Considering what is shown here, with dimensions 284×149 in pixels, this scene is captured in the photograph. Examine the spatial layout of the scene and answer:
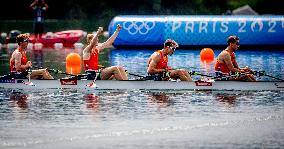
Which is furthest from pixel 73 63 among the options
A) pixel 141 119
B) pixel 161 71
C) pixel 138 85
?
pixel 141 119

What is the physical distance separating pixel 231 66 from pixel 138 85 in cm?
241

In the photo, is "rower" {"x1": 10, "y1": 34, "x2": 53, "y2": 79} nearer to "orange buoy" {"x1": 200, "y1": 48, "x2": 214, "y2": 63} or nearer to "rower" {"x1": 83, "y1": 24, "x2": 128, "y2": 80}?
"rower" {"x1": 83, "y1": 24, "x2": 128, "y2": 80}

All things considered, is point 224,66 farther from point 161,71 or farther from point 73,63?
point 73,63

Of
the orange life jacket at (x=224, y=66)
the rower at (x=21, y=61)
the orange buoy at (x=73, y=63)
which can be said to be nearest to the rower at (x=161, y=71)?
the orange life jacket at (x=224, y=66)

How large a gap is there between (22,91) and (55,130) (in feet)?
22.5

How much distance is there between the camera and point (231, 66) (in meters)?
24.9

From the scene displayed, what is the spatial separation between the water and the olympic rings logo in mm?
19129

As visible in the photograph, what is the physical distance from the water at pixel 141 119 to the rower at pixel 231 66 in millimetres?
763

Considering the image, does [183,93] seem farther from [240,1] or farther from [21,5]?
[240,1]

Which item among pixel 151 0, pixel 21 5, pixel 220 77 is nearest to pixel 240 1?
pixel 151 0

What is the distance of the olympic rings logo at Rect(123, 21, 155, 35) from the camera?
43.4 metres

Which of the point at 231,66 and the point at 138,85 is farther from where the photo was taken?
the point at 231,66

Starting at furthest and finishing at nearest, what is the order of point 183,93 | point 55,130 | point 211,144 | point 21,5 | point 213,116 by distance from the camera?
point 21,5, point 183,93, point 213,116, point 55,130, point 211,144

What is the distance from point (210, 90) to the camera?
2442 cm
